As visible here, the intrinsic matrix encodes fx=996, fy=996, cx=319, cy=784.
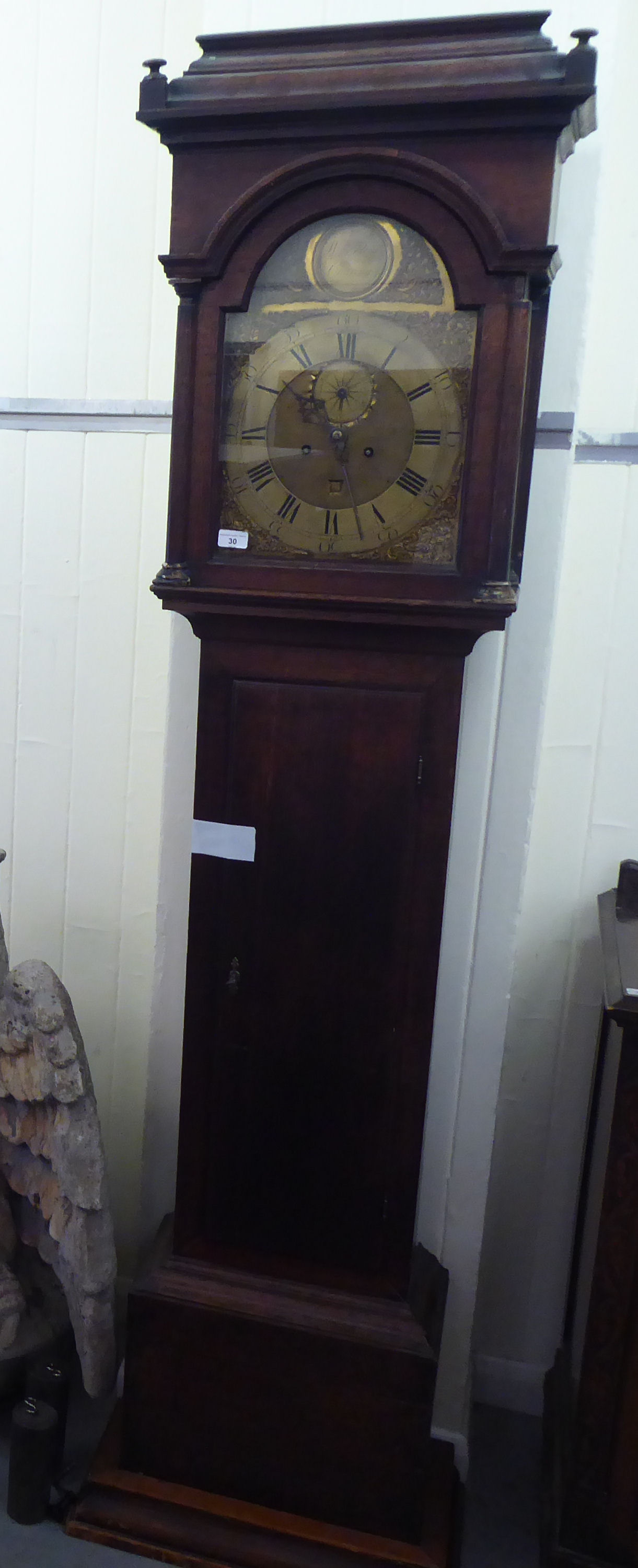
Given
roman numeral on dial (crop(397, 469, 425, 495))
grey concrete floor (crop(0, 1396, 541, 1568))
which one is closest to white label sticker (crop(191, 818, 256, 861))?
roman numeral on dial (crop(397, 469, 425, 495))

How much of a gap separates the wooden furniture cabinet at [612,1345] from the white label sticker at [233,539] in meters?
0.71

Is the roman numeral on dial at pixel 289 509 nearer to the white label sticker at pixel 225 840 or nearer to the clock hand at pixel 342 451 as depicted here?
the clock hand at pixel 342 451

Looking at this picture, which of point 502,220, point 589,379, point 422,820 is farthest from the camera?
point 589,379

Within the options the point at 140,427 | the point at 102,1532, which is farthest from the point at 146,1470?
the point at 140,427

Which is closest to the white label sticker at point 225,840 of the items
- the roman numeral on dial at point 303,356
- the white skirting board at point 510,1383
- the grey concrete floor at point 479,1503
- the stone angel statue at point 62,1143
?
the stone angel statue at point 62,1143

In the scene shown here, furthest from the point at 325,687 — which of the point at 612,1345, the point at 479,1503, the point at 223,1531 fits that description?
the point at 479,1503

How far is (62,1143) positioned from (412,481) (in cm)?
105

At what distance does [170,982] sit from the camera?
160 centimetres

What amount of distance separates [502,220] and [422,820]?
→ 691 mm

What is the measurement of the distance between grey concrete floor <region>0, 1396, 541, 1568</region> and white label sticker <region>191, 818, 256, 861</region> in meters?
1.02

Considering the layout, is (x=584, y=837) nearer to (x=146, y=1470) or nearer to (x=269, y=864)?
(x=269, y=864)

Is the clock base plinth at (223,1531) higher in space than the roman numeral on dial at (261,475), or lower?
lower

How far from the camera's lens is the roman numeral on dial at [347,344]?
3.80 feet

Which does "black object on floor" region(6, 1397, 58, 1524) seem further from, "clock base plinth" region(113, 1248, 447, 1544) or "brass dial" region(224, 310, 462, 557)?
"brass dial" region(224, 310, 462, 557)
